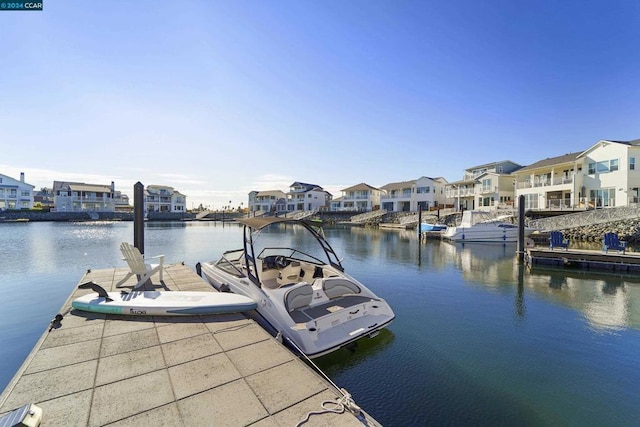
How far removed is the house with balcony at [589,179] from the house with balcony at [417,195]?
15.5 metres

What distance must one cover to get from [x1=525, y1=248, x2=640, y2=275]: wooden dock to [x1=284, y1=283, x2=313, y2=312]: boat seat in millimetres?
14333

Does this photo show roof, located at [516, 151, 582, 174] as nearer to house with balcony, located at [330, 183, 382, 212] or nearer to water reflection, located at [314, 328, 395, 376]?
house with balcony, located at [330, 183, 382, 212]

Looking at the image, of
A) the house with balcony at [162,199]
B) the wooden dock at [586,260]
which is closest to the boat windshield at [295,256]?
the wooden dock at [586,260]

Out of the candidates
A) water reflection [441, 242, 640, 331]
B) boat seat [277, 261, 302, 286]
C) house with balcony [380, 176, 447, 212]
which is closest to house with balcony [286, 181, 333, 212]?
→ house with balcony [380, 176, 447, 212]

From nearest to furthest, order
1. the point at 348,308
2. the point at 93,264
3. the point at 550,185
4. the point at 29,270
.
A: the point at 348,308 < the point at 29,270 < the point at 93,264 < the point at 550,185

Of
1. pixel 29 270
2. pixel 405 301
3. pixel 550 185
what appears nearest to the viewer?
pixel 405 301

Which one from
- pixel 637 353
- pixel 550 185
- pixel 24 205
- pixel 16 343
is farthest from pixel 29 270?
pixel 24 205

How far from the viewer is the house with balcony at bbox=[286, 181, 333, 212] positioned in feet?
233

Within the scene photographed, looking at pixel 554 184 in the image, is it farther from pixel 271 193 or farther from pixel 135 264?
pixel 271 193

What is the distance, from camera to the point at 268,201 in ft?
255

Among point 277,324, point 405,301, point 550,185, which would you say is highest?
point 550,185

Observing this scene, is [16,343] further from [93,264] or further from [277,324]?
[93,264]

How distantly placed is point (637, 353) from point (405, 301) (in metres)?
5.17

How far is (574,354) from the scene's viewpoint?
605cm
